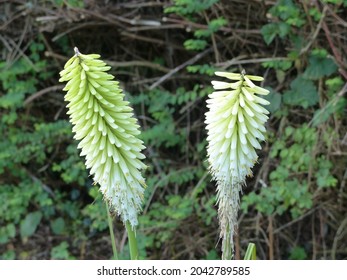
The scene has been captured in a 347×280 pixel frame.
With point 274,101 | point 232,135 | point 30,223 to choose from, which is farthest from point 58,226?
point 232,135

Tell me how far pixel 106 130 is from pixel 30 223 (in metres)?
3.06

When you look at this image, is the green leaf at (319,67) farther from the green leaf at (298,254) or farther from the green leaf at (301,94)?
the green leaf at (298,254)

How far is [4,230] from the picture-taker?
4.89m

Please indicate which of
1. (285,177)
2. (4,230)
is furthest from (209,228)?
(4,230)

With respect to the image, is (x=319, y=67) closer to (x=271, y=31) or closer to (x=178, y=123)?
(x=271, y=31)

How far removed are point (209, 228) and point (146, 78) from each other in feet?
4.30

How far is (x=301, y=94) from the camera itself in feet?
13.5

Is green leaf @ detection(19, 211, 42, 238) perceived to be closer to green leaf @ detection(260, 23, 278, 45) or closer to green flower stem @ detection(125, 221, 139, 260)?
green leaf @ detection(260, 23, 278, 45)

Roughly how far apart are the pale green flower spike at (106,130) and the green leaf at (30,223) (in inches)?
110

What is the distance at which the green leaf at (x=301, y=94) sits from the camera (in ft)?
13.4

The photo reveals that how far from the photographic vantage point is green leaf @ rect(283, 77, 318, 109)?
4.08 m

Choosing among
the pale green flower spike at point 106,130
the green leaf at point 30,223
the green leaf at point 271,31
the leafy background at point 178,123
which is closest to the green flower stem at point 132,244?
the pale green flower spike at point 106,130

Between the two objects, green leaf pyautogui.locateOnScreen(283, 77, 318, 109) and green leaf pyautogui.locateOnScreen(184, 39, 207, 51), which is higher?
green leaf pyautogui.locateOnScreen(184, 39, 207, 51)

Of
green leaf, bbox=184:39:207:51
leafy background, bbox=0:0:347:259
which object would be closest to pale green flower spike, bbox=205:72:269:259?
leafy background, bbox=0:0:347:259
